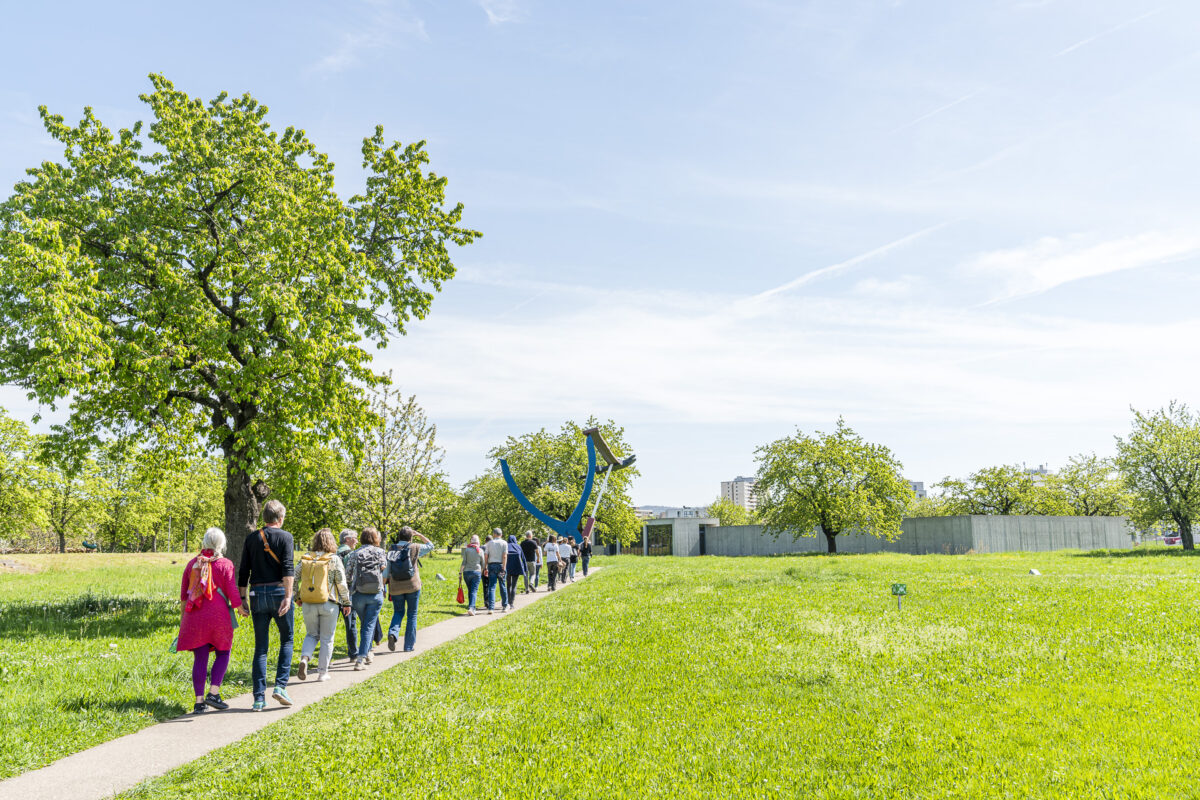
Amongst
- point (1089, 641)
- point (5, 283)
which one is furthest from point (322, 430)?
point (1089, 641)

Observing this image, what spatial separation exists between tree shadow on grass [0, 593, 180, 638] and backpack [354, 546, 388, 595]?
5779mm

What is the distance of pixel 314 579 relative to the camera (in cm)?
918

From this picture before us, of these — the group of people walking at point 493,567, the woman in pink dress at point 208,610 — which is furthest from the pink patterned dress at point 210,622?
the group of people walking at point 493,567

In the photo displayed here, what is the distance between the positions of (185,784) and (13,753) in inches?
82.3

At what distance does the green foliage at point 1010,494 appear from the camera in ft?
227

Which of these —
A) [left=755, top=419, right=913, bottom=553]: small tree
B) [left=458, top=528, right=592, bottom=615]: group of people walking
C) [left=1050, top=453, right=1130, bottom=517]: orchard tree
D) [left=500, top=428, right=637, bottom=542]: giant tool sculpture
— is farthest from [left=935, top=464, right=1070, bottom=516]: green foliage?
[left=458, top=528, right=592, bottom=615]: group of people walking

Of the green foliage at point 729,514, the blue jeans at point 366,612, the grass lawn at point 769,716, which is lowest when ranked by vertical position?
the green foliage at point 729,514

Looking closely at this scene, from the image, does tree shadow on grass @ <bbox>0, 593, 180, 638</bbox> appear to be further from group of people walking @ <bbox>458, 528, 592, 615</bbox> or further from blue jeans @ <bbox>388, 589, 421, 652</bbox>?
group of people walking @ <bbox>458, 528, 592, 615</bbox>

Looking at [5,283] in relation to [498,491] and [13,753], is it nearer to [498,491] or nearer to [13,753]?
[13,753]

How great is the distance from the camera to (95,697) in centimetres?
827

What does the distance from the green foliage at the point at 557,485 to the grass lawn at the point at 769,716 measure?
1749 inches

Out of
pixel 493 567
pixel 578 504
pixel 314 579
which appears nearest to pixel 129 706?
pixel 314 579

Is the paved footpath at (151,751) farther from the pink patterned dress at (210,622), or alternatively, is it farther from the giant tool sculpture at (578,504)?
the giant tool sculpture at (578,504)

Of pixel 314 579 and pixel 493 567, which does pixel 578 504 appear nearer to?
pixel 493 567
